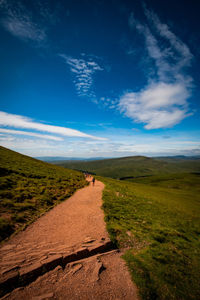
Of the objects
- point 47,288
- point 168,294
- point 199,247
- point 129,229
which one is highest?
point 47,288

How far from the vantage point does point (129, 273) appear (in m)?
7.43

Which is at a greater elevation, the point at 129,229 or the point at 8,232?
the point at 8,232

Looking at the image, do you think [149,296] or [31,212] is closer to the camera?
[149,296]

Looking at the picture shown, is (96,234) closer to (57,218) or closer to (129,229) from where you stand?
(129,229)

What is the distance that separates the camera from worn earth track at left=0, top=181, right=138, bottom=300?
6.10 metres

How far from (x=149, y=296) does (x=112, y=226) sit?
7.14m

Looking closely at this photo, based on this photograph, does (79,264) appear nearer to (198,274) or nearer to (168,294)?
(168,294)

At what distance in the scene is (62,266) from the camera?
7.72 meters

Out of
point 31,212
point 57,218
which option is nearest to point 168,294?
point 57,218

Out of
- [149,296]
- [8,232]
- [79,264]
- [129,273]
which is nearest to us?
[149,296]

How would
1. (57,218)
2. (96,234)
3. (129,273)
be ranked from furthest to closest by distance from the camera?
(57,218) → (96,234) → (129,273)

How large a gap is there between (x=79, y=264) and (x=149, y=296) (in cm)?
427

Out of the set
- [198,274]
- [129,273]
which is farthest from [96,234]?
[198,274]

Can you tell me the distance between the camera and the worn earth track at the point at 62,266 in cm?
610
